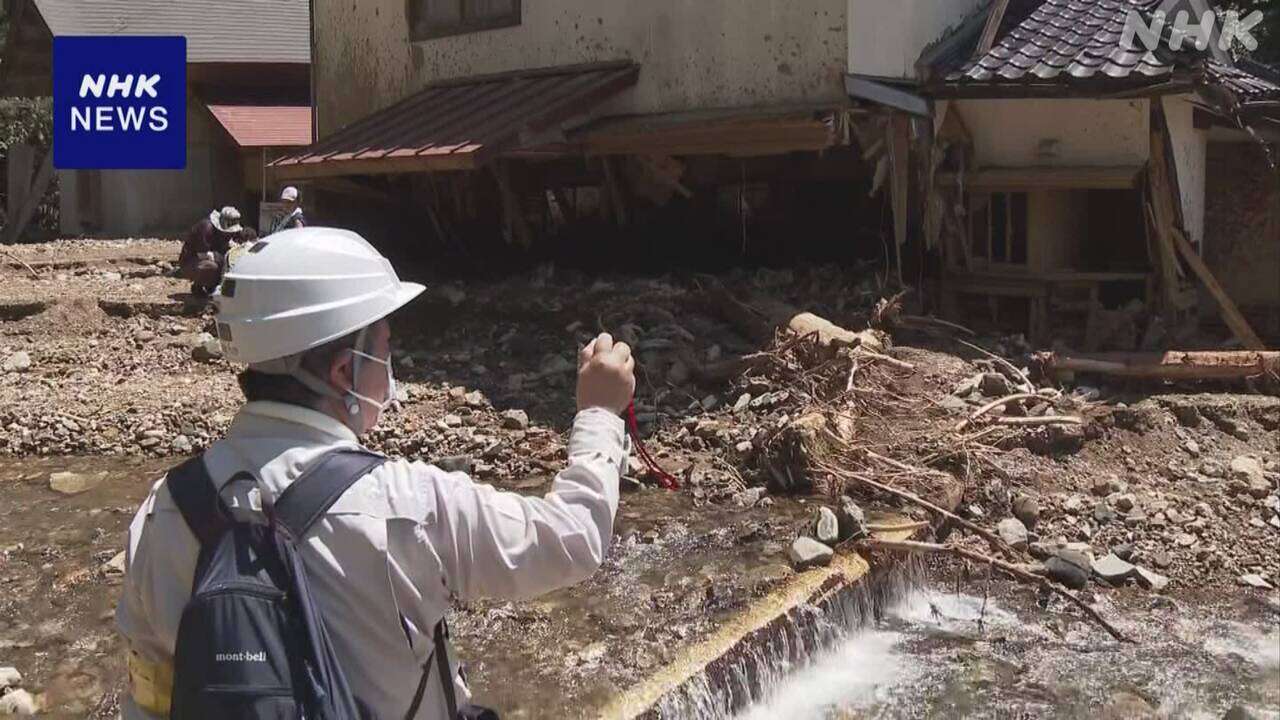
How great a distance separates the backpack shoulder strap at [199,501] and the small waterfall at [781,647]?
2.72 metres

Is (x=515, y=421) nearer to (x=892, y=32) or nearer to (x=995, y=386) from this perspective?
(x=995, y=386)

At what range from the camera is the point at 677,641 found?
16.5 ft

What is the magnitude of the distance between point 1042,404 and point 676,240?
4.99 m

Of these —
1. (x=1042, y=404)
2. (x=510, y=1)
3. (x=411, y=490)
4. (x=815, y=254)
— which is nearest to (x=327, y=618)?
(x=411, y=490)

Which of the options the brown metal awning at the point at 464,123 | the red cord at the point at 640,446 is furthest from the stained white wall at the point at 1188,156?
the red cord at the point at 640,446

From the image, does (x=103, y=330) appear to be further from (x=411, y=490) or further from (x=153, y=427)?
(x=411, y=490)

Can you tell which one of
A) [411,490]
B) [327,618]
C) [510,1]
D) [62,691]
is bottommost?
[62,691]

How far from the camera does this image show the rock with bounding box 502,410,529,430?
318 inches

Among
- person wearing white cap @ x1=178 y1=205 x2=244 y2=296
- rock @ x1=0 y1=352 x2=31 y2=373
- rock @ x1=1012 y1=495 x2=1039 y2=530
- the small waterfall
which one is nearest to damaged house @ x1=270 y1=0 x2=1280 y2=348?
person wearing white cap @ x1=178 y1=205 x2=244 y2=296

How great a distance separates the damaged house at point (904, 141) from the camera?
30.3ft

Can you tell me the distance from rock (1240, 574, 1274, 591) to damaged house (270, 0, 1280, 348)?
355 centimetres

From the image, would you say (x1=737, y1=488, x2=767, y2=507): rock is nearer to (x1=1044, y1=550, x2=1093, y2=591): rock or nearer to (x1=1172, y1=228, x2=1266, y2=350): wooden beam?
(x1=1044, y1=550, x2=1093, y2=591): rock

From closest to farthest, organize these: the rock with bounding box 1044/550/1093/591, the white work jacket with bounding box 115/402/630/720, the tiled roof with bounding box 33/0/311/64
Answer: the white work jacket with bounding box 115/402/630/720 < the rock with bounding box 1044/550/1093/591 < the tiled roof with bounding box 33/0/311/64

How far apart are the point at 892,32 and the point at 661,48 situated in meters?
1.97
